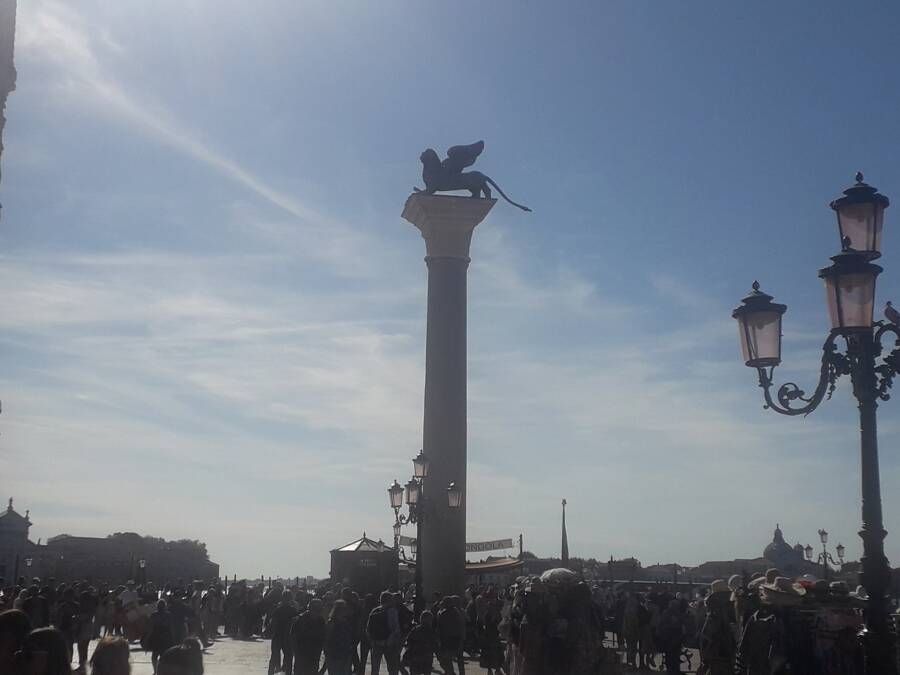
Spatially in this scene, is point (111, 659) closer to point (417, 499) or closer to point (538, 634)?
point (538, 634)

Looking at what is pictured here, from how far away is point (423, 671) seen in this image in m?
14.0

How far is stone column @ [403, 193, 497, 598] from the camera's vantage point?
29.2 m

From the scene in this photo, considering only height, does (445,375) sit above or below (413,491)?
above

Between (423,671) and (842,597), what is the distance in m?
5.69

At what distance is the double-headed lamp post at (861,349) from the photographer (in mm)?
7461

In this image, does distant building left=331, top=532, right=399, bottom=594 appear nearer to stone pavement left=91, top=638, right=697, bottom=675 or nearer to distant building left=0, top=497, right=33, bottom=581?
stone pavement left=91, top=638, right=697, bottom=675

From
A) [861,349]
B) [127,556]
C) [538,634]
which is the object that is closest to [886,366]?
[861,349]

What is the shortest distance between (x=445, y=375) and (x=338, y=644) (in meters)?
17.5

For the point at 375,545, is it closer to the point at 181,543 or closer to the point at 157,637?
the point at 157,637

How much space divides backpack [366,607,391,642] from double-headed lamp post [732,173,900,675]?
26.4 ft

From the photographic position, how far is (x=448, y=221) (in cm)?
3111

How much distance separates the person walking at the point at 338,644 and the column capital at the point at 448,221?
18837 millimetres

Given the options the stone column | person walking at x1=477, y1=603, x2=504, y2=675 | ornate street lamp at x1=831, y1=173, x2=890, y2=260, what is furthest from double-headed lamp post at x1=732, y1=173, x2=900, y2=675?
the stone column

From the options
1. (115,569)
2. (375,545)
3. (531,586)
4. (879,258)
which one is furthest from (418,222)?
(115,569)
